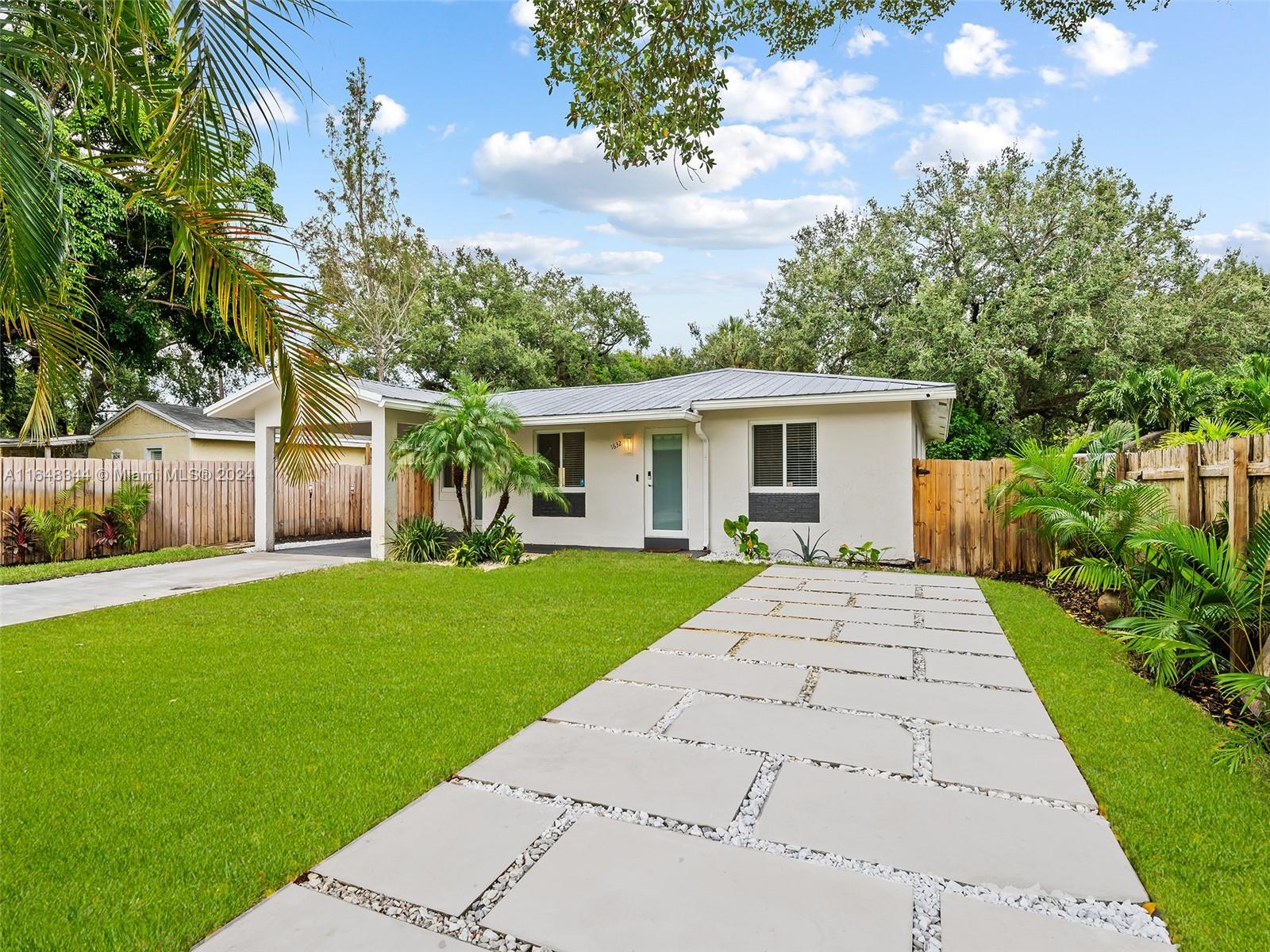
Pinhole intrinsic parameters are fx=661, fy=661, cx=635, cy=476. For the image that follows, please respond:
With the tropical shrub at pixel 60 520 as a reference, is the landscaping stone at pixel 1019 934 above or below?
below

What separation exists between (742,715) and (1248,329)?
794 inches

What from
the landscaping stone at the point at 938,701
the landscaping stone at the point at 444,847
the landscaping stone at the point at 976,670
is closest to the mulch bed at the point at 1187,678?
the landscaping stone at the point at 976,670

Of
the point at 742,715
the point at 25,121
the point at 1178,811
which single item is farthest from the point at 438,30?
the point at 1178,811

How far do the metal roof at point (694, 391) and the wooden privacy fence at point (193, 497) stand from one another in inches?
108

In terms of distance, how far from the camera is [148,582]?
854 cm

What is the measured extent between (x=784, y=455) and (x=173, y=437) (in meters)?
17.1

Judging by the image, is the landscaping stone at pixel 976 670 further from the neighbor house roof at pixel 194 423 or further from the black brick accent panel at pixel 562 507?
the neighbor house roof at pixel 194 423

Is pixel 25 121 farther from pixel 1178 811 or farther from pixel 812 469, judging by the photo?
pixel 812 469

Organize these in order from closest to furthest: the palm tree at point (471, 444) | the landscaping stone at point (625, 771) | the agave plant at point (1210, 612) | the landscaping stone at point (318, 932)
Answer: the landscaping stone at point (318, 932) < the landscaping stone at point (625, 771) < the agave plant at point (1210, 612) < the palm tree at point (471, 444)

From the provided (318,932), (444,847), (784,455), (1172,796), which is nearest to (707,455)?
(784,455)

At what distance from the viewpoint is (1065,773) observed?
2.85 meters

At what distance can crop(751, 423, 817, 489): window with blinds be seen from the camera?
10000 mm

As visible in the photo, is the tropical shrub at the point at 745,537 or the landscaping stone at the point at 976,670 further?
the tropical shrub at the point at 745,537

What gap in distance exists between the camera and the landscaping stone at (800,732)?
3047mm
